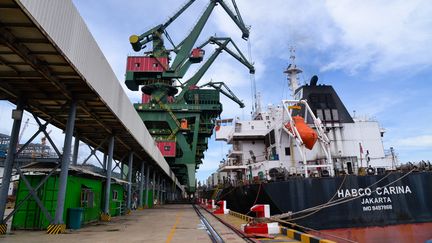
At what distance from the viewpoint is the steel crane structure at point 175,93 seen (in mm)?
38969

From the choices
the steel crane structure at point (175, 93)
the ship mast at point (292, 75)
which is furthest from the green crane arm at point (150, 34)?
the ship mast at point (292, 75)

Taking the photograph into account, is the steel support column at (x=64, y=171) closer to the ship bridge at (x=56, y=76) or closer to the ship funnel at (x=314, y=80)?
the ship bridge at (x=56, y=76)

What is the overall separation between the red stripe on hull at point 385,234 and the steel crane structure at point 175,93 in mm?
26848

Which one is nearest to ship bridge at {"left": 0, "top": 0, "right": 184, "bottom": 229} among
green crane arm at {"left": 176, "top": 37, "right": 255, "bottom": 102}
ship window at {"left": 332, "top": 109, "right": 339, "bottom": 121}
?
ship window at {"left": 332, "top": 109, "right": 339, "bottom": 121}

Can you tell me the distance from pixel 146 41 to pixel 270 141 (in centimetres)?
2743

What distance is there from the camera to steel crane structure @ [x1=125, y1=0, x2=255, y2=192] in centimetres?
3897

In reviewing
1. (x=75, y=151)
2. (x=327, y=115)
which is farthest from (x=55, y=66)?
(x=327, y=115)

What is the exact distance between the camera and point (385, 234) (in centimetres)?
1442

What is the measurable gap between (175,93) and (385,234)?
3285cm

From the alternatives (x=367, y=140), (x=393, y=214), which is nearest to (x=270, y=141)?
(x=367, y=140)

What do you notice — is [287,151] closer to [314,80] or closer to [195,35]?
[314,80]

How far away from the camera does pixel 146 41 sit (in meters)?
41.8

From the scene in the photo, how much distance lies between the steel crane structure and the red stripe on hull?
26848 mm

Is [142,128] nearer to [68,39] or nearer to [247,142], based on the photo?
[247,142]
